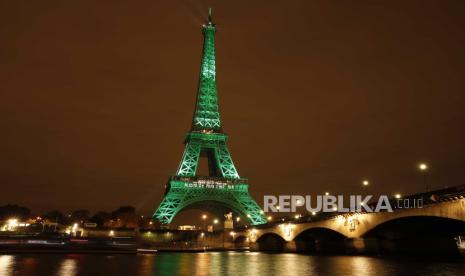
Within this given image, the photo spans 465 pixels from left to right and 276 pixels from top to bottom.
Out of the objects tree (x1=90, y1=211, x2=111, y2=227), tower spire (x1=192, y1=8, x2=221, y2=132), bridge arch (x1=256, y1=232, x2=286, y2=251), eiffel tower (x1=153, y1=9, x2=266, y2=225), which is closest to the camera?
bridge arch (x1=256, y1=232, x2=286, y2=251)

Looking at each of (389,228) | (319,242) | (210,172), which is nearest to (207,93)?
(210,172)

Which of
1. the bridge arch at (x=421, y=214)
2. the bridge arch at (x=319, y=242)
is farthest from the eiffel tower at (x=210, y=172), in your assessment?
the bridge arch at (x=421, y=214)

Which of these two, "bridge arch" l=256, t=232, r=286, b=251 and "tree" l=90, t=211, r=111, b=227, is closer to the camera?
"bridge arch" l=256, t=232, r=286, b=251

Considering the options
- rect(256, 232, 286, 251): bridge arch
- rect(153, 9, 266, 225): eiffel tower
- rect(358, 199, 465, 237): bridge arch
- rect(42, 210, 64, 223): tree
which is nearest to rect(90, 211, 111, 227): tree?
rect(42, 210, 64, 223): tree

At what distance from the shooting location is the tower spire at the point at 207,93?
105875 mm

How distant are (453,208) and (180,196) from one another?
64.9m

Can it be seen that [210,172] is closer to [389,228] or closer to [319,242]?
[319,242]

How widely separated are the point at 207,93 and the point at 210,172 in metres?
22.1

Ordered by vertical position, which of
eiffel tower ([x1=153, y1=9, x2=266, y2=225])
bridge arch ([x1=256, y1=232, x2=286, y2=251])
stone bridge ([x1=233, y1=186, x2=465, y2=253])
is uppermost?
eiffel tower ([x1=153, y1=9, x2=266, y2=225])

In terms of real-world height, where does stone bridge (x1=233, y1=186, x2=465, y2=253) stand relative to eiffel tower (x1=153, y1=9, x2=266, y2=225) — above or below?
below

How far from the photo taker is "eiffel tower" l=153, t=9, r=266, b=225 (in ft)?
299

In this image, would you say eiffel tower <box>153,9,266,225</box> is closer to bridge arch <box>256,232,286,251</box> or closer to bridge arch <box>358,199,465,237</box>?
bridge arch <box>256,232,286,251</box>

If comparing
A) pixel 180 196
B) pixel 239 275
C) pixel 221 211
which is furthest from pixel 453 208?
pixel 221 211

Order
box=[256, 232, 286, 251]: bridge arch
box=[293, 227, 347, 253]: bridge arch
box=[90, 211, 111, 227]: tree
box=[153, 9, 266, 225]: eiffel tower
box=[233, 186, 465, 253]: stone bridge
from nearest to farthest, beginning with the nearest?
box=[233, 186, 465, 253]: stone bridge
box=[293, 227, 347, 253]: bridge arch
box=[256, 232, 286, 251]: bridge arch
box=[153, 9, 266, 225]: eiffel tower
box=[90, 211, 111, 227]: tree
